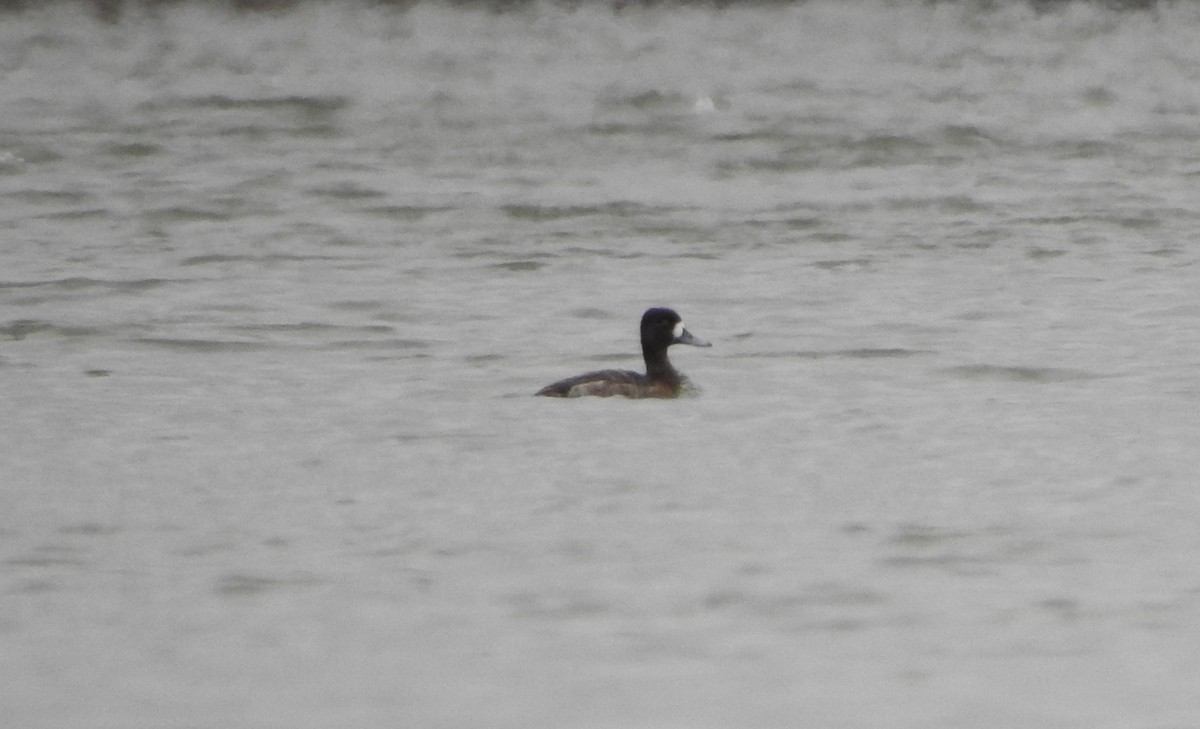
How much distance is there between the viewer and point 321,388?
13070 mm

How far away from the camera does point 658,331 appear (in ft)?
42.3

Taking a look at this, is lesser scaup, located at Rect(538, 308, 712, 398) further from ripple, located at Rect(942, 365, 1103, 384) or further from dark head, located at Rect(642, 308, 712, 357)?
ripple, located at Rect(942, 365, 1103, 384)

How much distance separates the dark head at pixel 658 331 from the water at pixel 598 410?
13.4 inches

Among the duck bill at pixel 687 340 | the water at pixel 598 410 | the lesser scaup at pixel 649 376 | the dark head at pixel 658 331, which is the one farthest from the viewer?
the duck bill at pixel 687 340

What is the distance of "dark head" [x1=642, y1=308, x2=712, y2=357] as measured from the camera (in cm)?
1289

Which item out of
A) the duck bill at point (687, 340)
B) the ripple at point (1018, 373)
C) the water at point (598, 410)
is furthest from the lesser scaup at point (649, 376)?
the ripple at point (1018, 373)

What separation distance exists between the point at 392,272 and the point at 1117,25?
21724 mm

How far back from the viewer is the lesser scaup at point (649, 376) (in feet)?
40.6

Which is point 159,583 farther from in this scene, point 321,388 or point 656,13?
point 656,13

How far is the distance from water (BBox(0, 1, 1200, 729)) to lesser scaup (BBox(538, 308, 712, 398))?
11cm

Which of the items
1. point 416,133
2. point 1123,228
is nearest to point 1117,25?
point 416,133

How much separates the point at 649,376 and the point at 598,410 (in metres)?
0.65

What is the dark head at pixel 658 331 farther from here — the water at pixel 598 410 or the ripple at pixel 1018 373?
the ripple at pixel 1018 373

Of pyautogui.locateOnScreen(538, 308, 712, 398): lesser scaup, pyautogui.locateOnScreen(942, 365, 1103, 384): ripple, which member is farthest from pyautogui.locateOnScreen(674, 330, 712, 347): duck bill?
pyautogui.locateOnScreen(942, 365, 1103, 384): ripple
